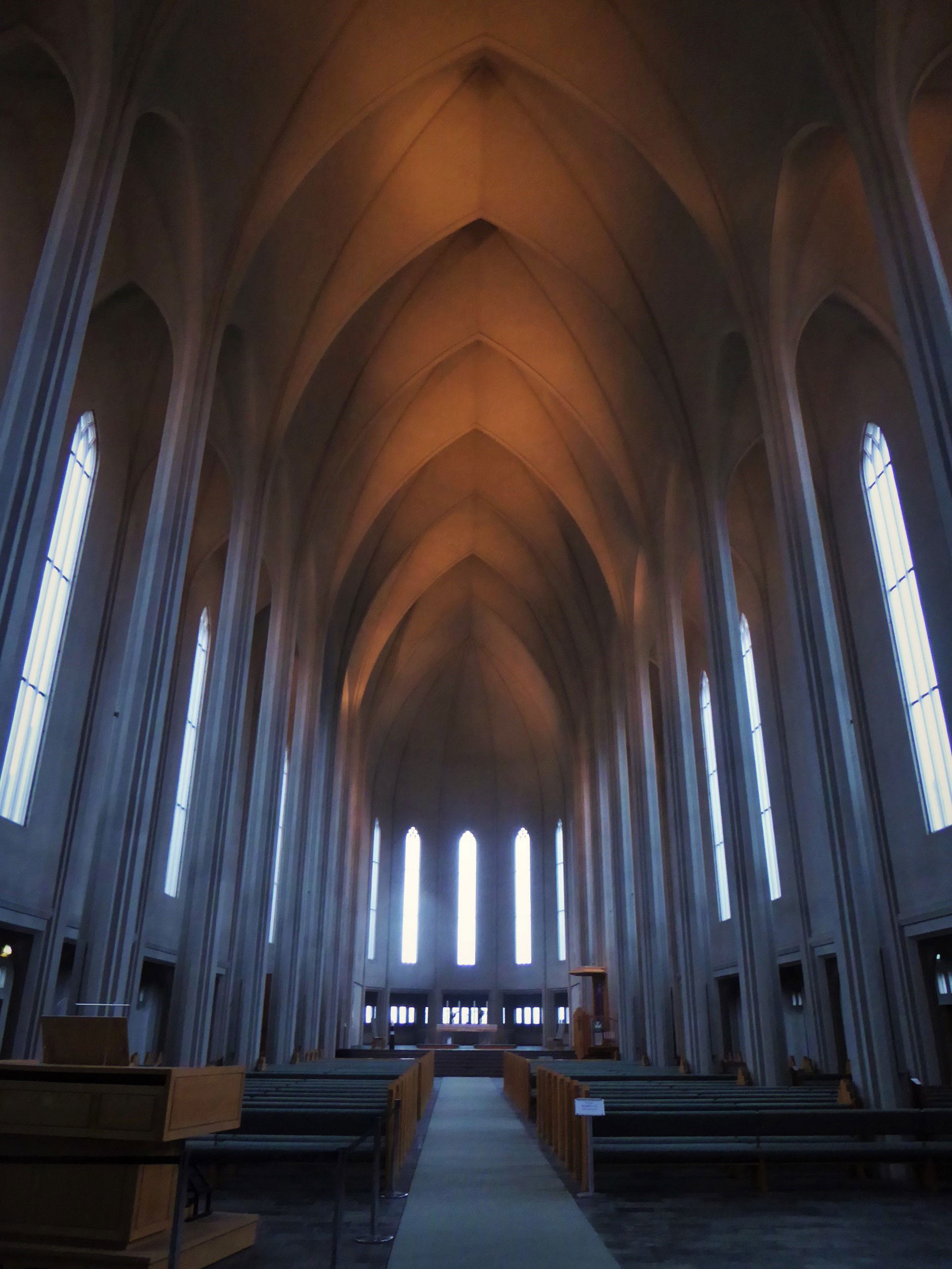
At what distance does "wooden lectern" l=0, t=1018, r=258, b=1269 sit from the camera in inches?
162

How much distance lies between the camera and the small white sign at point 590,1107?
632 centimetres

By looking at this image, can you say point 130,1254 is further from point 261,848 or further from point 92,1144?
point 261,848

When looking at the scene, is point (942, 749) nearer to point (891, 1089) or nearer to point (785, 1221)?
point (891, 1089)

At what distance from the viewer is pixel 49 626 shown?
13773 mm

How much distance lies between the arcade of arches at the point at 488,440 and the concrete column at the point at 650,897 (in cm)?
11

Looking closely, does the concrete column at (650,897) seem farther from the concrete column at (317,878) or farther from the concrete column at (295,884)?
the concrete column at (317,878)

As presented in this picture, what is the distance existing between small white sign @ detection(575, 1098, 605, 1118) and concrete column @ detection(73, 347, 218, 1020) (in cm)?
553

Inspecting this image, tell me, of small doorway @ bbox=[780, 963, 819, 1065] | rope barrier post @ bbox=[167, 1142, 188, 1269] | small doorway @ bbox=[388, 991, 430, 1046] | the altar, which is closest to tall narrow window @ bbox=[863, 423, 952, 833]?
small doorway @ bbox=[780, 963, 819, 1065]

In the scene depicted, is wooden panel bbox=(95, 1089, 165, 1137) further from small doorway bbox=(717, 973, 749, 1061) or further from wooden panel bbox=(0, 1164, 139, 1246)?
small doorway bbox=(717, 973, 749, 1061)

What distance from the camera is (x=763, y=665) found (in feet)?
64.5

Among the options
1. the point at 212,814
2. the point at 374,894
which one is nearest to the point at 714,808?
the point at 212,814

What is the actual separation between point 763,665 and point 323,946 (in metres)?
13.7

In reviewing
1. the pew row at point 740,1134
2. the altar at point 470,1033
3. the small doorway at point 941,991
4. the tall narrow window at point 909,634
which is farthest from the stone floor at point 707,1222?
the altar at point 470,1033

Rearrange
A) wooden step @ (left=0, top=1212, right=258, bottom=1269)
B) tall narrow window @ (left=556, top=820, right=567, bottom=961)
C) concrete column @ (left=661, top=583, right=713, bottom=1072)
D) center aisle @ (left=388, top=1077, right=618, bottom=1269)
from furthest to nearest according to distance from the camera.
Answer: tall narrow window @ (left=556, top=820, right=567, bottom=961)
concrete column @ (left=661, top=583, right=713, bottom=1072)
center aisle @ (left=388, top=1077, right=618, bottom=1269)
wooden step @ (left=0, top=1212, right=258, bottom=1269)
